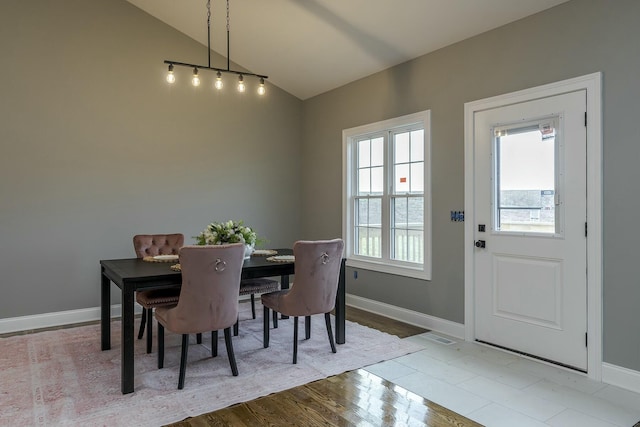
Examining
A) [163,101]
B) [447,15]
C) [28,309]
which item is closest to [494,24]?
[447,15]

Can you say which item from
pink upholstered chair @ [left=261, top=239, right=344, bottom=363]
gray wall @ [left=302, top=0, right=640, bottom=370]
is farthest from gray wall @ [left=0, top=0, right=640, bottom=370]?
pink upholstered chair @ [left=261, top=239, right=344, bottom=363]

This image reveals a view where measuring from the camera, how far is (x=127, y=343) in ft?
8.75

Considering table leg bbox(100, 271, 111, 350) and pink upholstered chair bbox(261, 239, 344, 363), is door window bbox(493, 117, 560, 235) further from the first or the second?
table leg bbox(100, 271, 111, 350)

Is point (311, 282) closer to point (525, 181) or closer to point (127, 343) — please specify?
point (127, 343)

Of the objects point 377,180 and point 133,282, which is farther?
point 377,180

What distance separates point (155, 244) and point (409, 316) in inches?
104

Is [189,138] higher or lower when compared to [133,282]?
higher

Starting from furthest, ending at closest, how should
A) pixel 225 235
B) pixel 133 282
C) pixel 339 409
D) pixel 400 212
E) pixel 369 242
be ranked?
1. pixel 369 242
2. pixel 400 212
3. pixel 225 235
4. pixel 133 282
5. pixel 339 409

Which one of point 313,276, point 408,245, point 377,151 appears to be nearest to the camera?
point 313,276

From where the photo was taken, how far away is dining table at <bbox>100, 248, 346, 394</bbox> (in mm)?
2650

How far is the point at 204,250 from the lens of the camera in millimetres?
2674

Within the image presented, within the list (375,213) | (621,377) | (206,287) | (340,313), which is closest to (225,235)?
(206,287)

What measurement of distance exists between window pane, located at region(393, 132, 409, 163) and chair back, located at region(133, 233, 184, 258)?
2.47 metres

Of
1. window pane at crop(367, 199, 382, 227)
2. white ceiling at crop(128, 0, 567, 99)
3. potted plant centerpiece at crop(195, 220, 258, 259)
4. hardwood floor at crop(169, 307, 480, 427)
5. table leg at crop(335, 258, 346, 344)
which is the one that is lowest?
hardwood floor at crop(169, 307, 480, 427)
